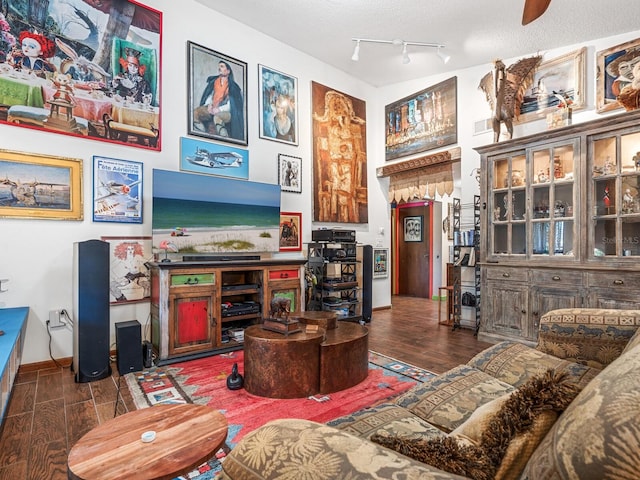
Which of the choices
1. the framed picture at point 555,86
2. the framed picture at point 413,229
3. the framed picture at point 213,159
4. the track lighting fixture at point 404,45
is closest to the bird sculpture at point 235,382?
the framed picture at point 213,159

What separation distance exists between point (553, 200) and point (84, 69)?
4845 millimetres

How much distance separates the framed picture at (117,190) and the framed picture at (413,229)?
240 inches

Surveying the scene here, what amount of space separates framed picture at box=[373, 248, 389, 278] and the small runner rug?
260 centimetres

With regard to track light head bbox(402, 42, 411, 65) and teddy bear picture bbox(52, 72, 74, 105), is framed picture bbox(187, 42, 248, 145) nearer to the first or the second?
teddy bear picture bbox(52, 72, 74, 105)

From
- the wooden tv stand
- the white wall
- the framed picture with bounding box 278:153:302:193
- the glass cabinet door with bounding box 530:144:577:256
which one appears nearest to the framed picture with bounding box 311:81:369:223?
the white wall

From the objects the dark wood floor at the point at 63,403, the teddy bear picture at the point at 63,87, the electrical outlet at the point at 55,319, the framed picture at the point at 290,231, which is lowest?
the dark wood floor at the point at 63,403

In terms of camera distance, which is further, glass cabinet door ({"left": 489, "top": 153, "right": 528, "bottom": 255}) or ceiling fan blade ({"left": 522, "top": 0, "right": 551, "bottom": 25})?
glass cabinet door ({"left": 489, "top": 153, "right": 528, "bottom": 255})

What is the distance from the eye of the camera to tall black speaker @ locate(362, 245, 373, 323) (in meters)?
4.92

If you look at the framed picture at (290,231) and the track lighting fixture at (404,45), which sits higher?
the track lighting fixture at (404,45)

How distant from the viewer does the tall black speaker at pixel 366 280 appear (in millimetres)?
4922

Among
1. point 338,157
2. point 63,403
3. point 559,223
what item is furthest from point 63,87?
point 559,223

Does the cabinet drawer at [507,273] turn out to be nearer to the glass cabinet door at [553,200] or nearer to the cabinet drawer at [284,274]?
the glass cabinet door at [553,200]

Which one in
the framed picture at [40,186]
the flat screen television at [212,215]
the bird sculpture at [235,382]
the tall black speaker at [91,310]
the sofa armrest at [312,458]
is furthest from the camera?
the flat screen television at [212,215]

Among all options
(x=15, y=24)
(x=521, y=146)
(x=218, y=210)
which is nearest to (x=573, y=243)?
(x=521, y=146)
